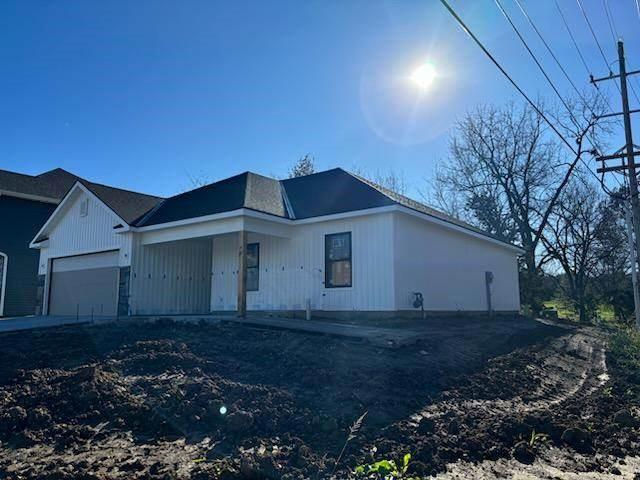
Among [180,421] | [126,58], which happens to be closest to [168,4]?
[126,58]

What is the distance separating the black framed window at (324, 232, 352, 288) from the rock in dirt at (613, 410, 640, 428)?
7.74m

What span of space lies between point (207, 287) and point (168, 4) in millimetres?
9849

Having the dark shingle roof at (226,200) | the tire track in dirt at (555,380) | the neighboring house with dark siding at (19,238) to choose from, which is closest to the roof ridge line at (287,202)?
the dark shingle roof at (226,200)

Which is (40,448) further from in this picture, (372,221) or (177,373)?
(372,221)

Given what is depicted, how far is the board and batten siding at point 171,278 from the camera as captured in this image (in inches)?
612

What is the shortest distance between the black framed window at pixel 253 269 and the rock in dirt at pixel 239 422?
1022cm

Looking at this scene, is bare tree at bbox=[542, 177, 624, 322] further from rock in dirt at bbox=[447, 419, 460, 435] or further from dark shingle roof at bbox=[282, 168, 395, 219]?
rock in dirt at bbox=[447, 419, 460, 435]

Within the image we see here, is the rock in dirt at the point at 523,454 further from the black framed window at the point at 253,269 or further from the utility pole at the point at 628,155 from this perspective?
the utility pole at the point at 628,155

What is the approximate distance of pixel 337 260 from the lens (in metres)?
13.4

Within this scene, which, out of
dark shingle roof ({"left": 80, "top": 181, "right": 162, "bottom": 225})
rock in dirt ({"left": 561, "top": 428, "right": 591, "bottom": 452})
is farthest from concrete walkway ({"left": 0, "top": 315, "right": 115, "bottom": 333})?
rock in dirt ({"left": 561, "top": 428, "right": 591, "bottom": 452})

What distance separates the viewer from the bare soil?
421 centimetres

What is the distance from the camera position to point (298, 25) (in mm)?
9945

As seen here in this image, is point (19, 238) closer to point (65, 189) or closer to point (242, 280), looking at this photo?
point (65, 189)

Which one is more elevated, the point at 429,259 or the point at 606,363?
the point at 429,259
